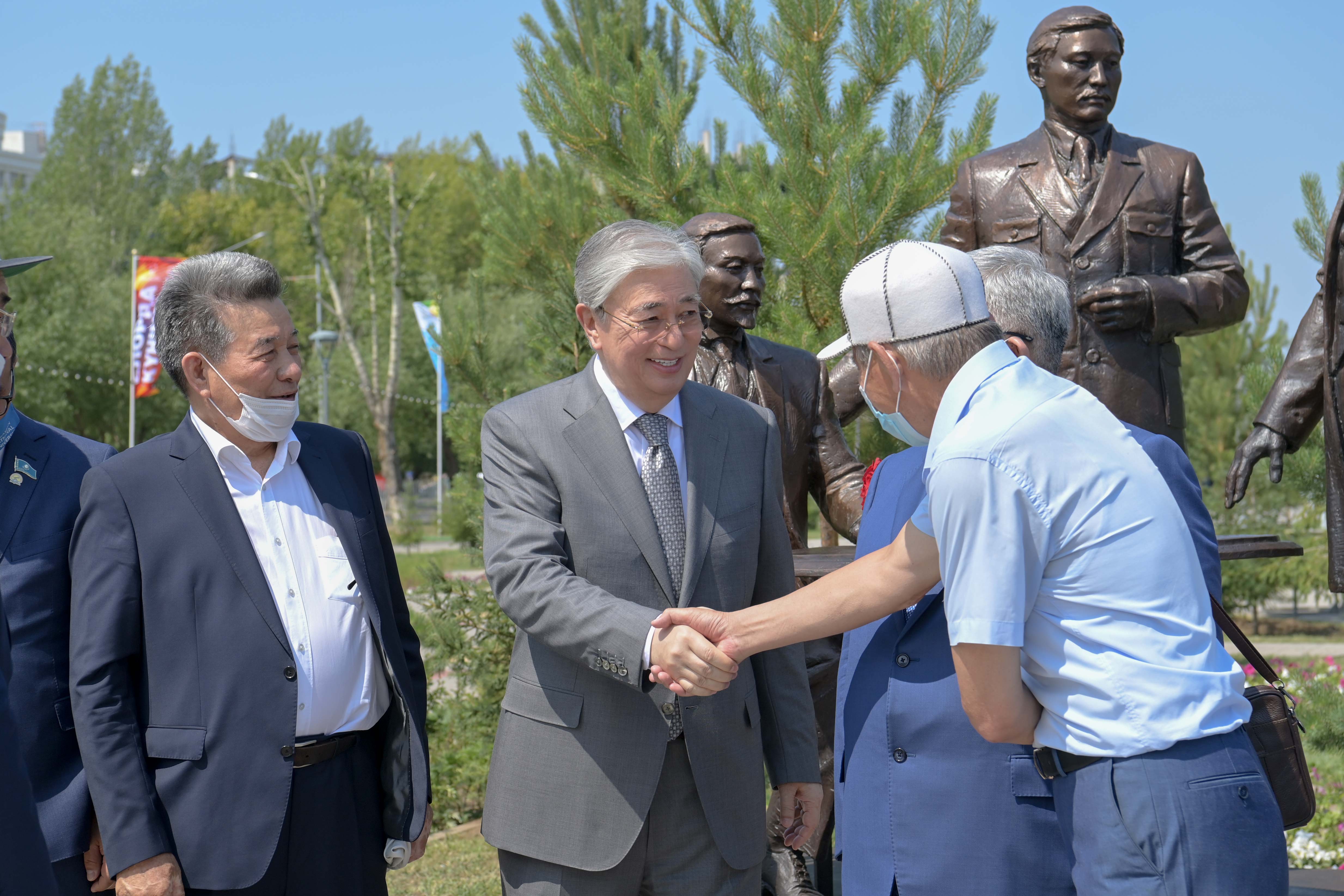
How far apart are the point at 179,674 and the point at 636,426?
3.59ft

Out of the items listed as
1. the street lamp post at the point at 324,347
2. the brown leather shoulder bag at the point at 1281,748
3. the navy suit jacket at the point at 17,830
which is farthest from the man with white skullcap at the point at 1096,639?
the street lamp post at the point at 324,347

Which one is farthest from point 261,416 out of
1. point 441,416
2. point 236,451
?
point 441,416

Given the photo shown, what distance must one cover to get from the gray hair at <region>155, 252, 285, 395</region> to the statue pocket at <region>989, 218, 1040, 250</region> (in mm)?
2423

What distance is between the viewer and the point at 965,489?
1.79 metres

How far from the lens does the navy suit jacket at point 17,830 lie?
175 centimetres

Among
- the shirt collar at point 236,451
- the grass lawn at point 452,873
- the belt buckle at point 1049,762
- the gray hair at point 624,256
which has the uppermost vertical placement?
the gray hair at point 624,256

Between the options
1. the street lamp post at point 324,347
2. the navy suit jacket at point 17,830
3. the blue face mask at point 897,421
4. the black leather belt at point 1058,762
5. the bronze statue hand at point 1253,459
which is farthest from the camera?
the street lamp post at point 324,347

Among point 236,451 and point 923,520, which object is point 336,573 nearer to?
point 236,451

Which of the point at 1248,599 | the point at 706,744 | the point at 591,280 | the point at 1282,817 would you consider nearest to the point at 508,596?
the point at 706,744

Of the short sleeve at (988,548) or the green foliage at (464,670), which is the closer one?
the short sleeve at (988,548)

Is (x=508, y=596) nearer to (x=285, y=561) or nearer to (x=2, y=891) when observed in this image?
(x=285, y=561)

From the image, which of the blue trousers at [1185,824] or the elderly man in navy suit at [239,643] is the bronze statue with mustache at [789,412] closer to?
the elderly man in navy suit at [239,643]

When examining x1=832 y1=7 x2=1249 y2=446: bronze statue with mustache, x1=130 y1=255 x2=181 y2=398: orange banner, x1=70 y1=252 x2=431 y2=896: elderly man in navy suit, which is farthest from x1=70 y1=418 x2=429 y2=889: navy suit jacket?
x1=130 y1=255 x2=181 y2=398: orange banner

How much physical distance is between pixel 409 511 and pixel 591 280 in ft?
102
